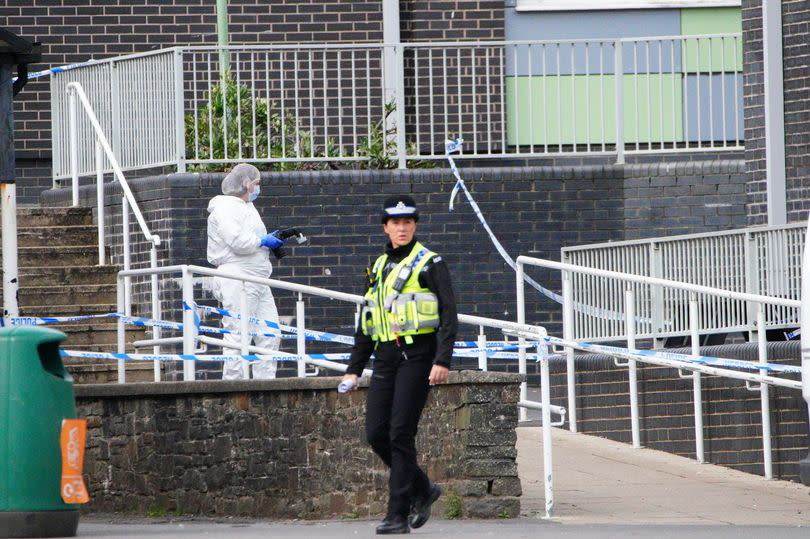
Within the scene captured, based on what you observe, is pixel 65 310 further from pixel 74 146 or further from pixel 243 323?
pixel 243 323

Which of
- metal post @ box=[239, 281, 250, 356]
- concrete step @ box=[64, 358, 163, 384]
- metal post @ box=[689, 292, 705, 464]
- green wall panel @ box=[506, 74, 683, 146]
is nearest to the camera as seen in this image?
metal post @ box=[239, 281, 250, 356]

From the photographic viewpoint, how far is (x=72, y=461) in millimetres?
8906

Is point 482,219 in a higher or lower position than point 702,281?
Answer: higher

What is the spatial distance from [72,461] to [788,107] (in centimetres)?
758

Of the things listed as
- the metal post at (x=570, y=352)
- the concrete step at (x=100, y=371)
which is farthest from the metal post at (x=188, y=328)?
the metal post at (x=570, y=352)

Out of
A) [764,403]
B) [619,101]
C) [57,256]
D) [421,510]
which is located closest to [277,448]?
[421,510]

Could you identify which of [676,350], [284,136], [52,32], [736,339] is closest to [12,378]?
[676,350]

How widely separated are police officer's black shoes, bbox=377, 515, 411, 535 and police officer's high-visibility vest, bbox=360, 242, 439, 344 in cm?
84

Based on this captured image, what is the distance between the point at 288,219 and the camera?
15531mm

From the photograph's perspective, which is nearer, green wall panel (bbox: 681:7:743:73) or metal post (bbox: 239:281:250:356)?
metal post (bbox: 239:281:250:356)

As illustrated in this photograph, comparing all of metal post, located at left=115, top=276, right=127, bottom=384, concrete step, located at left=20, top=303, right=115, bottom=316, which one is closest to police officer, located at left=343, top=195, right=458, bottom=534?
metal post, located at left=115, top=276, right=127, bottom=384

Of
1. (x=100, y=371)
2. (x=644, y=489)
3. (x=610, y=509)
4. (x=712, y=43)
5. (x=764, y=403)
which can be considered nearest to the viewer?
(x=610, y=509)

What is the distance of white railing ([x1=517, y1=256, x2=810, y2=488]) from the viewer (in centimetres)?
1138

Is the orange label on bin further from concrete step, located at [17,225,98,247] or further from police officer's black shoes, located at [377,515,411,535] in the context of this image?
concrete step, located at [17,225,98,247]
